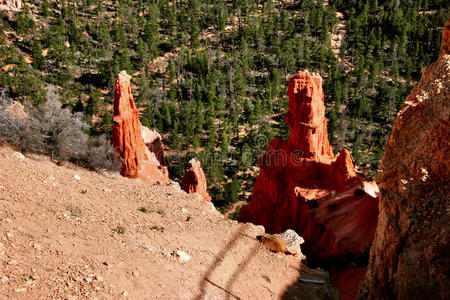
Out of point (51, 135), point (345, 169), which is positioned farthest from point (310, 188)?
point (51, 135)

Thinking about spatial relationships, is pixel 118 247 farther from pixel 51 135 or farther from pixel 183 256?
pixel 51 135

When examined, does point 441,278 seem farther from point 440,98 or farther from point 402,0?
point 402,0

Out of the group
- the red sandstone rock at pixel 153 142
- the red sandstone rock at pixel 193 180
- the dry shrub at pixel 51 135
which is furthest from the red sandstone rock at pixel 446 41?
the red sandstone rock at pixel 153 142

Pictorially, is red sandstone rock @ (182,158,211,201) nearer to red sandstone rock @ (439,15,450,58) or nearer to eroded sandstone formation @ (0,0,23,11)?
red sandstone rock @ (439,15,450,58)

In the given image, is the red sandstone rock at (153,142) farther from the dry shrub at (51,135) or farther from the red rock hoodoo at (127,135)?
the dry shrub at (51,135)

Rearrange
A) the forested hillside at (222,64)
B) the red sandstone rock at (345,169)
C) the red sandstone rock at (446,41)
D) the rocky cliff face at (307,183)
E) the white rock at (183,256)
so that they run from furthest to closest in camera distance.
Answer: the forested hillside at (222,64) → the red sandstone rock at (345,169) → the rocky cliff face at (307,183) → the white rock at (183,256) → the red sandstone rock at (446,41)

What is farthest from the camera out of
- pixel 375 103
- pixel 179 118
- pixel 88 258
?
pixel 375 103

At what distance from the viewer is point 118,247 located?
9.33 meters

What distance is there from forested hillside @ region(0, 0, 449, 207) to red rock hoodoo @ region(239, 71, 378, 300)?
12.7m

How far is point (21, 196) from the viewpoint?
32.9 ft

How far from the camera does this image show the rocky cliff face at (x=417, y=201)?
635 centimetres

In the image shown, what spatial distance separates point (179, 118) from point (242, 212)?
2626cm

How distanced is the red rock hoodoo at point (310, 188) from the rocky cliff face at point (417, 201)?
9.08 m

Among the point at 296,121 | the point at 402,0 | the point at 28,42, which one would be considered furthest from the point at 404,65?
the point at 28,42
